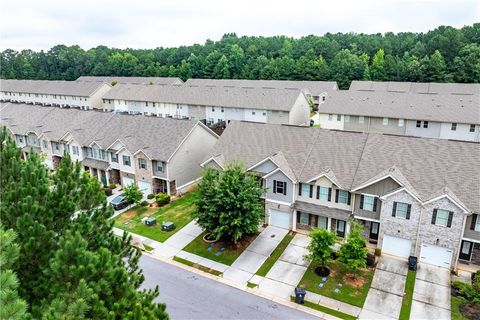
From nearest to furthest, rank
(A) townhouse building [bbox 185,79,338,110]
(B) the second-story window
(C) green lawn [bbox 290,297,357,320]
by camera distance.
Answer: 1. (C) green lawn [bbox 290,297,357,320]
2. (B) the second-story window
3. (A) townhouse building [bbox 185,79,338,110]

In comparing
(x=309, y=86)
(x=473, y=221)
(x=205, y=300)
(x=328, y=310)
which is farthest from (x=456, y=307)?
(x=309, y=86)

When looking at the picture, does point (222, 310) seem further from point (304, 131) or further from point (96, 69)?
point (96, 69)

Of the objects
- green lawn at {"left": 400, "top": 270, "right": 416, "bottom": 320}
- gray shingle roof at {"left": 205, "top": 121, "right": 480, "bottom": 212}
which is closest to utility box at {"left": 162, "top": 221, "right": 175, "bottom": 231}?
gray shingle roof at {"left": 205, "top": 121, "right": 480, "bottom": 212}

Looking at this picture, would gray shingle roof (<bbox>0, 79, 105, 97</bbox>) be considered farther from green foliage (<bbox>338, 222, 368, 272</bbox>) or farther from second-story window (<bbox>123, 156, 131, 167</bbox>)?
green foliage (<bbox>338, 222, 368, 272</bbox>)

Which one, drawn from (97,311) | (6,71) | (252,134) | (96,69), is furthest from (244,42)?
(97,311)

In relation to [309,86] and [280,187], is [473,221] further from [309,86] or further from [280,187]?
[309,86]

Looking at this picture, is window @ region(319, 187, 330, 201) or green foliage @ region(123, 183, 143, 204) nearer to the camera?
window @ region(319, 187, 330, 201)

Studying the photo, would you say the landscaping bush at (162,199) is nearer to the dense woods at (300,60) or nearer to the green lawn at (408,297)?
the green lawn at (408,297)
